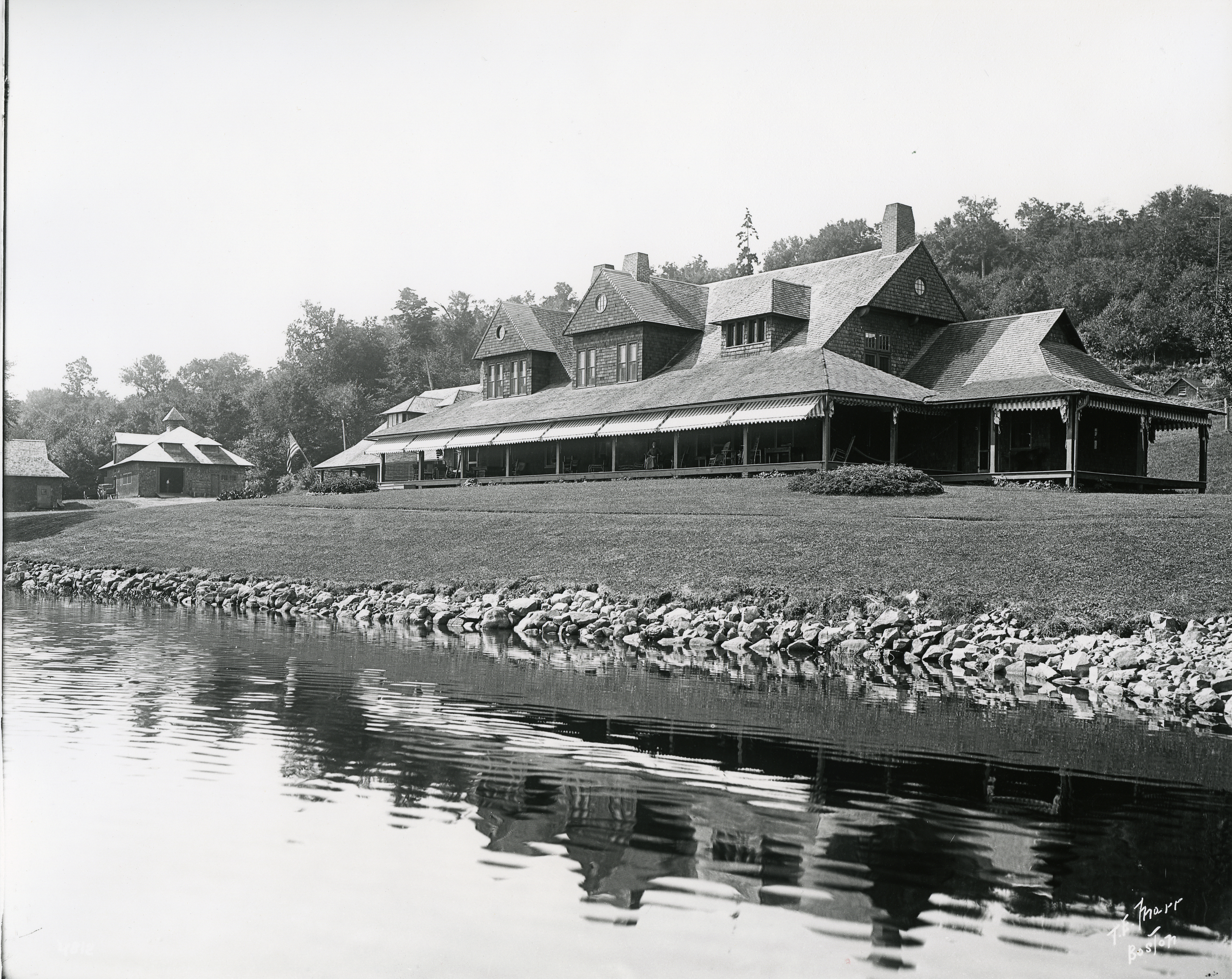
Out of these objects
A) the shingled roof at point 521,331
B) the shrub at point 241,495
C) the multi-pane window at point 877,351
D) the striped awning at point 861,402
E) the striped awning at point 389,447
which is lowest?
the shrub at point 241,495

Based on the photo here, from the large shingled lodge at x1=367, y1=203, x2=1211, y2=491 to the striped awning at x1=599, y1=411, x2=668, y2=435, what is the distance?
3.7 inches

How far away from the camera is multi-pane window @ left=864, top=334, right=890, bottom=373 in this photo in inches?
1687

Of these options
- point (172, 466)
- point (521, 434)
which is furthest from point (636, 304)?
point (172, 466)

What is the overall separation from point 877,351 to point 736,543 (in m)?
19.0

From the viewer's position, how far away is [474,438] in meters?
51.2

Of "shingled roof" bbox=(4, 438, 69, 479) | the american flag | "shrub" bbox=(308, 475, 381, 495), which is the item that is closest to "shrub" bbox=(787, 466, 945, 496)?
"shrub" bbox=(308, 475, 381, 495)

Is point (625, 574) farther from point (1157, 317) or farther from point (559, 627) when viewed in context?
point (1157, 317)

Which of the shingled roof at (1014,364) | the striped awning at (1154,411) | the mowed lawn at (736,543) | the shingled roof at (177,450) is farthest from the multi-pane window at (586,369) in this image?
the shingled roof at (177,450)

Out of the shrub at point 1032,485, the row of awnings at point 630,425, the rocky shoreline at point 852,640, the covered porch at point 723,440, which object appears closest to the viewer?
the rocky shoreline at point 852,640

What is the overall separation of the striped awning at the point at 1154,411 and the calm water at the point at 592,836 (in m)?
22.9

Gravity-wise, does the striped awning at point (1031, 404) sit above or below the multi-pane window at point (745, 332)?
below

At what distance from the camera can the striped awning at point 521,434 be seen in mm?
47719

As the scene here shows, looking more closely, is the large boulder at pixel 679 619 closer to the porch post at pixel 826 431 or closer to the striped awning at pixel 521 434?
the porch post at pixel 826 431
